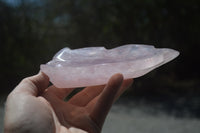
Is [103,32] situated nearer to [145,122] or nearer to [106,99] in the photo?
[145,122]

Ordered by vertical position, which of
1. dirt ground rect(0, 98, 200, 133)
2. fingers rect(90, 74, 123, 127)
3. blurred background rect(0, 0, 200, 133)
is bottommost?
dirt ground rect(0, 98, 200, 133)

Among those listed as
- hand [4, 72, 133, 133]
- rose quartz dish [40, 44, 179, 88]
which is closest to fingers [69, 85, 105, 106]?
hand [4, 72, 133, 133]

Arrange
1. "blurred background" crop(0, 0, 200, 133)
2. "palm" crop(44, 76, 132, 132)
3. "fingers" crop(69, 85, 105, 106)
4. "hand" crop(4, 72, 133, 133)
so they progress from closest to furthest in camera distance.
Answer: "hand" crop(4, 72, 133, 133), "palm" crop(44, 76, 132, 132), "fingers" crop(69, 85, 105, 106), "blurred background" crop(0, 0, 200, 133)

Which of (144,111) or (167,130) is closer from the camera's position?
(167,130)

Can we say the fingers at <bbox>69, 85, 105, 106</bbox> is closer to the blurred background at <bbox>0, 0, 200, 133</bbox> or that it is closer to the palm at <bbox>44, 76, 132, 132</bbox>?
the palm at <bbox>44, 76, 132, 132</bbox>

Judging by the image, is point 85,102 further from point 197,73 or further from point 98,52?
point 197,73

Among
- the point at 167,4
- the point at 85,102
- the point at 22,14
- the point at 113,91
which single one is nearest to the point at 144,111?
the point at 167,4

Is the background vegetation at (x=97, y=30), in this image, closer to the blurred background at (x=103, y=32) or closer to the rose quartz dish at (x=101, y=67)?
the blurred background at (x=103, y=32)
